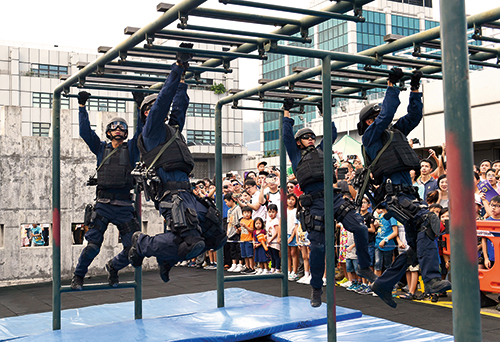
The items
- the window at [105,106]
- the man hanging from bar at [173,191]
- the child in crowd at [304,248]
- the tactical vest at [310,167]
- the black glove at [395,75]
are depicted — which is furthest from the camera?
the window at [105,106]

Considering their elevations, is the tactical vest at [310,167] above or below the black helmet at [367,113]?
below

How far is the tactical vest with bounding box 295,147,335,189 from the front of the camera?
6.12m

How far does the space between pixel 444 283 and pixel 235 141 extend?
41725 millimetres

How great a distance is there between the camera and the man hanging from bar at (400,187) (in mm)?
5301

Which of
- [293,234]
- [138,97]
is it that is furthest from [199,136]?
[138,97]

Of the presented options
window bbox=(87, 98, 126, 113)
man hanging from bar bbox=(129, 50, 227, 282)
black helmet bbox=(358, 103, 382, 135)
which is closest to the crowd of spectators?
black helmet bbox=(358, 103, 382, 135)

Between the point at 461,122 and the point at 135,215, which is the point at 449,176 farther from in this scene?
the point at 135,215

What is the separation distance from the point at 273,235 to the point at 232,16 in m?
6.57

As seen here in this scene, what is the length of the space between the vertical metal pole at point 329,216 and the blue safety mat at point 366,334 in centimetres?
69

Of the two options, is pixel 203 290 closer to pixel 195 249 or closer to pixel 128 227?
pixel 128 227

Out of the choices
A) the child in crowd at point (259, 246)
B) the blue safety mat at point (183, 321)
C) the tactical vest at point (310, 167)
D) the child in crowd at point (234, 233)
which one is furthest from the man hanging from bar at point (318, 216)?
the child in crowd at point (234, 233)

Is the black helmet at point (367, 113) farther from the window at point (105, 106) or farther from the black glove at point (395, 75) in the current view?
the window at point (105, 106)

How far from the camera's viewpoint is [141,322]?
21.2 feet

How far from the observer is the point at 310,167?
6.16 metres
